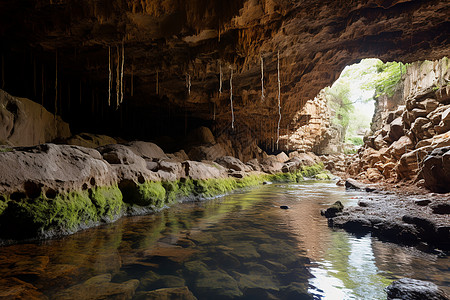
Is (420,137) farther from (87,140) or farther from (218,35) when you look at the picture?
(87,140)

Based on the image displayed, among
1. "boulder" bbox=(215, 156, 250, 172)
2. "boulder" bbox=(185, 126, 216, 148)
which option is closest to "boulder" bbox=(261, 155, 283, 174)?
"boulder" bbox=(215, 156, 250, 172)

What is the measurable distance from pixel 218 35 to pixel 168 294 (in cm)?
779

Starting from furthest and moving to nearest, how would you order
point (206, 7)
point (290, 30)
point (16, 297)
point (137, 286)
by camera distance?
1. point (290, 30)
2. point (206, 7)
3. point (137, 286)
4. point (16, 297)

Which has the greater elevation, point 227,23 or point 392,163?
point 227,23

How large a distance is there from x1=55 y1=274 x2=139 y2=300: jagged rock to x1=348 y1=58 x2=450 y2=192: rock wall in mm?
8566

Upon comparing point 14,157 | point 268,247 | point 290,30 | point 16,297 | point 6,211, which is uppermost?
point 290,30

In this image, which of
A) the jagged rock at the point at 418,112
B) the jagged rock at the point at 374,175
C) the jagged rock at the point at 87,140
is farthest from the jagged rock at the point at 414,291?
the jagged rock at the point at 374,175

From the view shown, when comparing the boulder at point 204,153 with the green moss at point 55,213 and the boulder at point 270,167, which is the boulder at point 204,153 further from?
the green moss at point 55,213

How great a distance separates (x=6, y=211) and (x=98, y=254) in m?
1.44

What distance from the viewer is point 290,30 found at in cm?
772

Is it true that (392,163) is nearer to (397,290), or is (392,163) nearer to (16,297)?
(397,290)

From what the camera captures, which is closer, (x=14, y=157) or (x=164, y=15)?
(x=14, y=157)

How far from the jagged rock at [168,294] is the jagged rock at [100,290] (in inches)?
4.7

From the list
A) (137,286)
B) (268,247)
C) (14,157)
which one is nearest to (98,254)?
(137,286)
